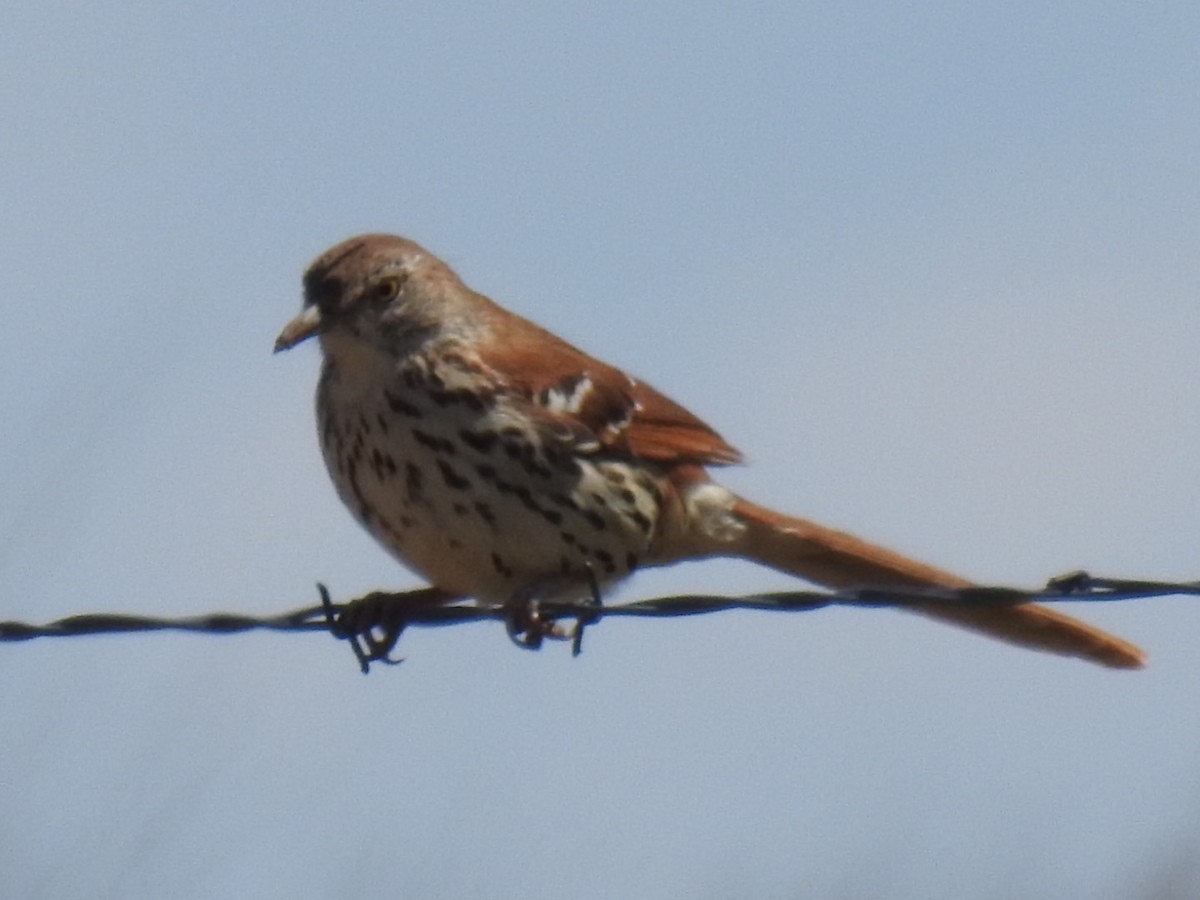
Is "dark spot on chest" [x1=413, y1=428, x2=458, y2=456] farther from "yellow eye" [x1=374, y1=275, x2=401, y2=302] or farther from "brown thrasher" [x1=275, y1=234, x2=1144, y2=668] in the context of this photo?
"yellow eye" [x1=374, y1=275, x2=401, y2=302]

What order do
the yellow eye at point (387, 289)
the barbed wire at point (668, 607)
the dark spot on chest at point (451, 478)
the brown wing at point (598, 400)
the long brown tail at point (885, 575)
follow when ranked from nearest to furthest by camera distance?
the barbed wire at point (668, 607) → the long brown tail at point (885, 575) → the dark spot on chest at point (451, 478) → the brown wing at point (598, 400) → the yellow eye at point (387, 289)

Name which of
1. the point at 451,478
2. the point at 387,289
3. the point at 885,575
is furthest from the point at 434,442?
the point at 885,575

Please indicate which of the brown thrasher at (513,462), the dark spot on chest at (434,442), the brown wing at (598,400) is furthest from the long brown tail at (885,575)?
the dark spot on chest at (434,442)

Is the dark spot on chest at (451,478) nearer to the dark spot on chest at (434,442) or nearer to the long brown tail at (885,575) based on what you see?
the dark spot on chest at (434,442)

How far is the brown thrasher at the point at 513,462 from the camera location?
597 centimetres

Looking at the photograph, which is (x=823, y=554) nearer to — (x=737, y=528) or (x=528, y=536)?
(x=737, y=528)

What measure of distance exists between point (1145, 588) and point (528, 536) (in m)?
2.15

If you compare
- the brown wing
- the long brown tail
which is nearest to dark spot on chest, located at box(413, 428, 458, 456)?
the brown wing

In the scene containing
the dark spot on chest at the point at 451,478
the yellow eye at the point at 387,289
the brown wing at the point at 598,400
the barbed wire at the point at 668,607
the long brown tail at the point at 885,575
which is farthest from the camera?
the yellow eye at the point at 387,289

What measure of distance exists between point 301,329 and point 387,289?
0.34 metres

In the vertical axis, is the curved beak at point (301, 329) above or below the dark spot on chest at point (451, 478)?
above

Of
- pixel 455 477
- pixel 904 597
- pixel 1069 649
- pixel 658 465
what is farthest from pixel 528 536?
pixel 904 597

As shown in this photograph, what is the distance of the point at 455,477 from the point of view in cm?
598

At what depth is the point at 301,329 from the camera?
6.53 m
